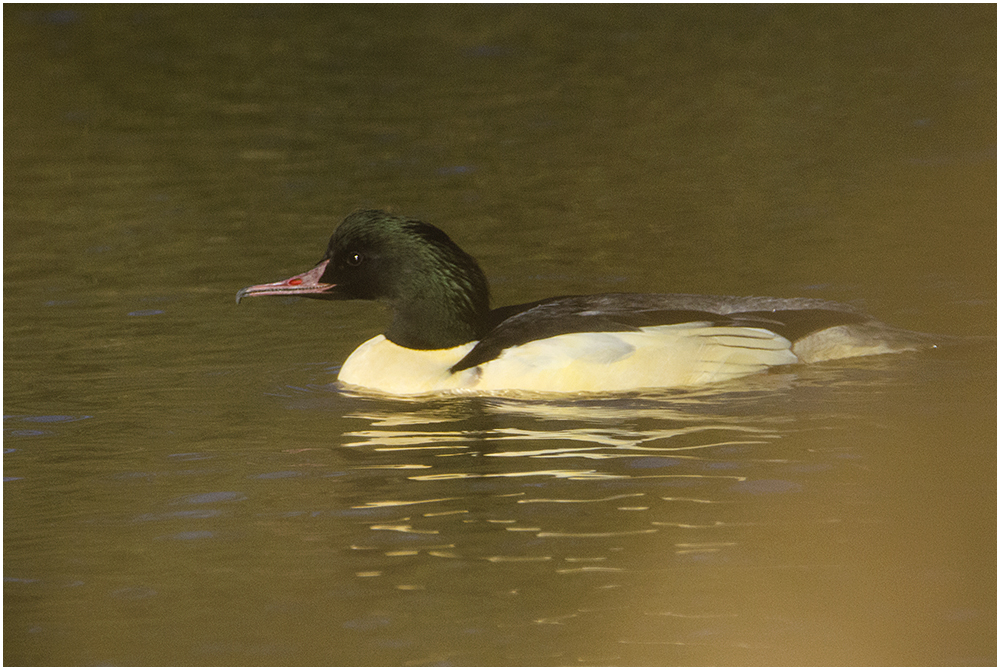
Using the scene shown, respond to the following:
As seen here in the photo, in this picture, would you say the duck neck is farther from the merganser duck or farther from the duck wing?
the duck wing

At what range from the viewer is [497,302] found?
11.3m

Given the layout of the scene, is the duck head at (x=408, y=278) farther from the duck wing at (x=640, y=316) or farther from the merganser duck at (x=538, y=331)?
the duck wing at (x=640, y=316)

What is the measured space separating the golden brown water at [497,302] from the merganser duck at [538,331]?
0.53 feet

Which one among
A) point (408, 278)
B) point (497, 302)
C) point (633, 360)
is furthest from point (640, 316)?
point (497, 302)

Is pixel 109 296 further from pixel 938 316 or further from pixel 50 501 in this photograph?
pixel 938 316

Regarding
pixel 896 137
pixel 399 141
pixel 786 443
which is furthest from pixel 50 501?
pixel 896 137

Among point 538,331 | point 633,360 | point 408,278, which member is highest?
point 408,278

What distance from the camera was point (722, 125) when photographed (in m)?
15.4

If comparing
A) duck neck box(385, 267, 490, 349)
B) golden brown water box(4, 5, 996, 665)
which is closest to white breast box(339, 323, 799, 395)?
golden brown water box(4, 5, 996, 665)

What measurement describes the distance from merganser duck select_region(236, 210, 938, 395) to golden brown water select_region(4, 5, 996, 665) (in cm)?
16

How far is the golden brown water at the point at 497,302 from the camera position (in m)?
6.20

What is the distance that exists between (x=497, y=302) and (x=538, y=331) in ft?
8.07

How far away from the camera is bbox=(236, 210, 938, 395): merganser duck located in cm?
887

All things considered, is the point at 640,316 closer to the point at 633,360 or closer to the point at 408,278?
the point at 633,360
